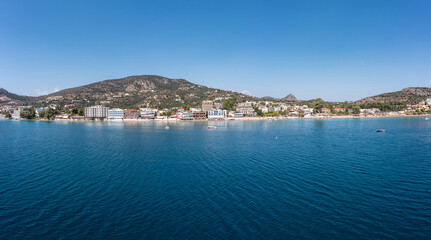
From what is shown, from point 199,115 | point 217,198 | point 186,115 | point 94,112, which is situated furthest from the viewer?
point 94,112

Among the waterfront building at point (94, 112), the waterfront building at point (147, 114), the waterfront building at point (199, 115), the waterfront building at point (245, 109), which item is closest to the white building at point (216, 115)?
the waterfront building at point (199, 115)

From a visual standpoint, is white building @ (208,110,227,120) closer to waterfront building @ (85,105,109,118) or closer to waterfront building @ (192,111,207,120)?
waterfront building @ (192,111,207,120)

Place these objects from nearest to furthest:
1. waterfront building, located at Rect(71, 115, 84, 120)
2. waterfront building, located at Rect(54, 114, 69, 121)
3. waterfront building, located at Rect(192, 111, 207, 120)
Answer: waterfront building, located at Rect(192, 111, 207, 120), waterfront building, located at Rect(54, 114, 69, 121), waterfront building, located at Rect(71, 115, 84, 120)

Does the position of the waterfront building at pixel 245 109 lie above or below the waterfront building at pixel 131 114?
above

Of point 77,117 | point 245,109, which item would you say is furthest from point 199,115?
point 77,117

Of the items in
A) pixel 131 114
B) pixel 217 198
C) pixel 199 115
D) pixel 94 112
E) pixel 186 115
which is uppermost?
pixel 94 112

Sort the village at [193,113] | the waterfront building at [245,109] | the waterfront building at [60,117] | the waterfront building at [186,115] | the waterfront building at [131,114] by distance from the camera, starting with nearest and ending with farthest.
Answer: the waterfront building at [186,115] → the waterfront building at [60,117] → the village at [193,113] → the waterfront building at [131,114] → the waterfront building at [245,109]

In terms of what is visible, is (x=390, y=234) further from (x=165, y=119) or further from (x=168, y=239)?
(x=165, y=119)

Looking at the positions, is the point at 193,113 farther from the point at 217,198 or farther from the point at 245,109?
the point at 217,198

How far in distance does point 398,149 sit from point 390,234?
28.5 meters

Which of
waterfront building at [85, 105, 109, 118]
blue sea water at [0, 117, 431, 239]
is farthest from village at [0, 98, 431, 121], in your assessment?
blue sea water at [0, 117, 431, 239]

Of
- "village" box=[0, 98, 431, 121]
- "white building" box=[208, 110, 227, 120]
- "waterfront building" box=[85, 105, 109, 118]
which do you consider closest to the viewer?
"white building" box=[208, 110, 227, 120]

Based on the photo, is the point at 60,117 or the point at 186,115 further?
the point at 60,117

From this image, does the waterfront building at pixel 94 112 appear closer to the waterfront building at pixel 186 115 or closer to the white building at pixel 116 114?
the white building at pixel 116 114
